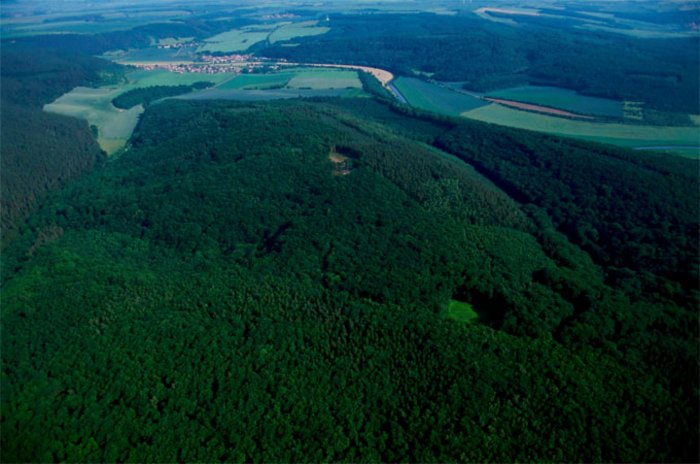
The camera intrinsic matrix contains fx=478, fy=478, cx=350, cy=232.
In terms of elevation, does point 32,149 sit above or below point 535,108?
above

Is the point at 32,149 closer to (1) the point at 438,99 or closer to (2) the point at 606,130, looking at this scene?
(1) the point at 438,99

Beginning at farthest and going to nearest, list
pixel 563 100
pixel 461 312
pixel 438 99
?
1. pixel 438 99
2. pixel 563 100
3. pixel 461 312

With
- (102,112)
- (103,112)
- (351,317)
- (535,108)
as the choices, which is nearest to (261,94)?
(103,112)

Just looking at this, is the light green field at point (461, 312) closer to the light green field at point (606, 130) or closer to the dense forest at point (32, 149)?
the dense forest at point (32, 149)

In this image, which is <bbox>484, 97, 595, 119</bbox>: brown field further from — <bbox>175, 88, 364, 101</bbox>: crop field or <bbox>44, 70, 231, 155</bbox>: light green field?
<bbox>44, 70, 231, 155</bbox>: light green field

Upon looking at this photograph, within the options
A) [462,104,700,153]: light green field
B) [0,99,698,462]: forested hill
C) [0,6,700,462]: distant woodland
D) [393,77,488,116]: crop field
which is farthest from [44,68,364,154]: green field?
[462,104,700,153]: light green field

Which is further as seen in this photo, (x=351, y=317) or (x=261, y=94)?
(x=261, y=94)

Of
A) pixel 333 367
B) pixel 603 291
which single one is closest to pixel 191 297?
pixel 333 367

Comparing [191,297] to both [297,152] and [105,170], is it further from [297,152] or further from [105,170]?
[105,170]
